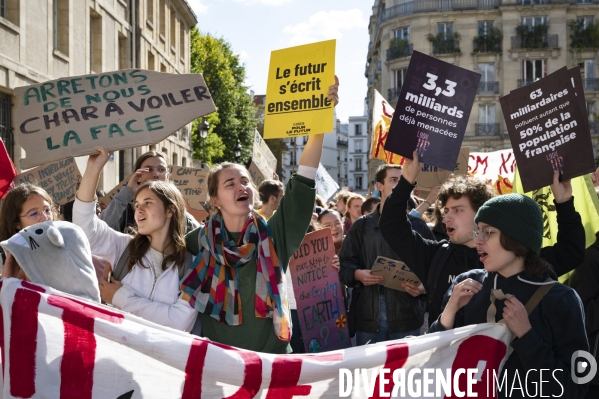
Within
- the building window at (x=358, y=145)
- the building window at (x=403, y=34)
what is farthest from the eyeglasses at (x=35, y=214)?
the building window at (x=358, y=145)

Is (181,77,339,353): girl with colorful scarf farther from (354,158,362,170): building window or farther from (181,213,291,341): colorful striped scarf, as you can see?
(354,158,362,170): building window

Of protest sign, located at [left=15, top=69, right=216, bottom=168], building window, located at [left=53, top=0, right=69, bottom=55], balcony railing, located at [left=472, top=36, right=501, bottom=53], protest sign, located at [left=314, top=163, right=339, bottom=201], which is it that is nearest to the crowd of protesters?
protest sign, located at [left=15, top=69, right=216, bottom=168]

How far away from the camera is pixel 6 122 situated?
1319 cm

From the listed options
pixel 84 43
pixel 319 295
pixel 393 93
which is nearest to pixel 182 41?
pixel 84 43

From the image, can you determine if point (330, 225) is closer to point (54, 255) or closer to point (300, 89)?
point (300, 89)

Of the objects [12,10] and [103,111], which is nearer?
[103,111]

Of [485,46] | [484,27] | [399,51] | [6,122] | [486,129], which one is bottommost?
[6,122]

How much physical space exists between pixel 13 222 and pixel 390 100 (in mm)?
44340

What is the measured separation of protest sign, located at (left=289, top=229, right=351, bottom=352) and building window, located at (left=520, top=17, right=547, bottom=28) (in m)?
42.5

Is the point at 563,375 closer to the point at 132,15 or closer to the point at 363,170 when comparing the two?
the point at 132,15

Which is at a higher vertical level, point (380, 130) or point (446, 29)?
point (446, 29)

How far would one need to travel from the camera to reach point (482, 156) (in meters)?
12.2

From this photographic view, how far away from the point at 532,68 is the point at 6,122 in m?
37.7

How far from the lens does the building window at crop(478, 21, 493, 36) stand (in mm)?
45188
